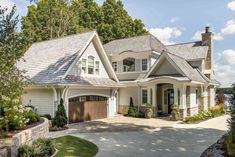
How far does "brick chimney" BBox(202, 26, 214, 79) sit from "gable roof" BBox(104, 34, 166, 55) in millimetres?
5377

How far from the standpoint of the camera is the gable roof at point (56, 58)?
19953 millimetres

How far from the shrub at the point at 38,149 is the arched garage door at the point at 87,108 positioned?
914 centimetres

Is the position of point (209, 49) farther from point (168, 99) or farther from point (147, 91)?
point (147, 91)

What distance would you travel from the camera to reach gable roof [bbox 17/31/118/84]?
65.5 ft

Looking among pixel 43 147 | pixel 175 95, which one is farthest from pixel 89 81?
pixel 43 147

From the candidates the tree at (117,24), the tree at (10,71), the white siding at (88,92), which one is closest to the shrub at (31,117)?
the tree at (10,71)

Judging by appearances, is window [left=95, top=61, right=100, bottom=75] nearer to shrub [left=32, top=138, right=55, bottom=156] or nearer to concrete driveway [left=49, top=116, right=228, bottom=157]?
concrete driveway [left=49, top=116, right=228, bottom=157]

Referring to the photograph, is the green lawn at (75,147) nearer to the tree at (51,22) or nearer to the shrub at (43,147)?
the shrub at (43,147)

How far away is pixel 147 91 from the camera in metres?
25.7

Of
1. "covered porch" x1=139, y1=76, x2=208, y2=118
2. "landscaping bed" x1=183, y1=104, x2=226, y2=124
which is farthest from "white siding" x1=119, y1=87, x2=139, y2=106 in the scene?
"landscaping bed" x1=183, y1=104, x2=226, y2=124

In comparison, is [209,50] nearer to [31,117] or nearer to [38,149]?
[31,117]

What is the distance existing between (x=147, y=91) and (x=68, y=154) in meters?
15.7

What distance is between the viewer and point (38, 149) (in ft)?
33.6

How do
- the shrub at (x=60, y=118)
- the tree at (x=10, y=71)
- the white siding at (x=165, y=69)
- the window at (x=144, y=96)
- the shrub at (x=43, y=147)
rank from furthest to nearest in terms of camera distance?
the window at (x=144, y=96)
the white siding at (x=165, y=69)
the shrub at (x=60, y=118)
the tree at (x=10, y=71)
the shrub at (x=43, y=147)
